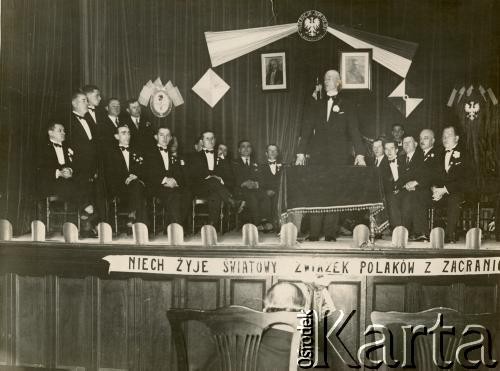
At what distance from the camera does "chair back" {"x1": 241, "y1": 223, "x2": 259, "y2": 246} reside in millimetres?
3082

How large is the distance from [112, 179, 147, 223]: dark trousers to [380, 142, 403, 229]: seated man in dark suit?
1.57 metres

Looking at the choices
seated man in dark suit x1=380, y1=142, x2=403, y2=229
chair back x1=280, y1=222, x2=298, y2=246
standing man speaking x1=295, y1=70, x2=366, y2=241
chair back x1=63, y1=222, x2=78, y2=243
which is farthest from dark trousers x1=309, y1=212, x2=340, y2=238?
chair back x1=63, y1=222, x2=78, y2=243

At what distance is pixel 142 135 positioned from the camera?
3.25 meters

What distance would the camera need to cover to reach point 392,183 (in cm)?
315

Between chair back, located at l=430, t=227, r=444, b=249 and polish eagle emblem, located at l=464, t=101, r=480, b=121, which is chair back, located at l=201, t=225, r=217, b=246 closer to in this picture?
chair back, located at l=430, t=227, r=444, b=249

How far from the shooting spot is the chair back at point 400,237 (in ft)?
10.0

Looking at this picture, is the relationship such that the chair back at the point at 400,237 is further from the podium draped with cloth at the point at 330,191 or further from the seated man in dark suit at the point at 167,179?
the seated man in dark suit at the point at 167,179

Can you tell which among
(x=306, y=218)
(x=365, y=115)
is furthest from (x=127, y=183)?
(x=365, y=115)

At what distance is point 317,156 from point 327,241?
55 centimetres

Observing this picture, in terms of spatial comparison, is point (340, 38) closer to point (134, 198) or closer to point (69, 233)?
point (134, 198)

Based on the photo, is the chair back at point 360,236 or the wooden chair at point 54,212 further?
the wooden chair at point 54,212

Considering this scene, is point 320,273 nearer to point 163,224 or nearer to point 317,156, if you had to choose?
point 317,156

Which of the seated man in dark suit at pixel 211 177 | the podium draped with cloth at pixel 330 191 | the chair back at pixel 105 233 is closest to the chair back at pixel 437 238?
the podium draped with cloth at pixel 330 191

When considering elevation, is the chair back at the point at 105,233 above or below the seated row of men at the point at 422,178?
below
